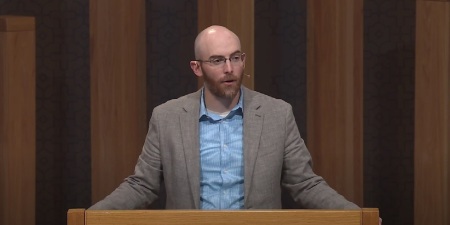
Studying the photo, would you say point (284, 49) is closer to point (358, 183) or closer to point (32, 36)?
point (358, 183)

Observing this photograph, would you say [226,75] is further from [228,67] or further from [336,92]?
[336,92]

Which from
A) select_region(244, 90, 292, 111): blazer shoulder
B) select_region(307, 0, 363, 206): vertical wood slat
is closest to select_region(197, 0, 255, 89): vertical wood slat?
select_region(307, 0, 363, 206): vertical wood slat

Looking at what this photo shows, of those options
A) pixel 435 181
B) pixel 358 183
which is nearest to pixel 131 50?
pixel 358 183

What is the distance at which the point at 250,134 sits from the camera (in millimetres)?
1566

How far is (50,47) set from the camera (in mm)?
2160

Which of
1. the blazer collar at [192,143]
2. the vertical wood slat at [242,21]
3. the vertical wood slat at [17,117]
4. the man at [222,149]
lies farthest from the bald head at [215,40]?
the vertical wood slat at [17,117]

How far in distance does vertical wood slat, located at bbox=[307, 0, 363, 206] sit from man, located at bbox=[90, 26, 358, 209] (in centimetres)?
45

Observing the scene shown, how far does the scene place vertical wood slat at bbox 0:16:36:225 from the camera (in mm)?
1917

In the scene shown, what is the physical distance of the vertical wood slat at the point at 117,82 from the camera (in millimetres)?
2010

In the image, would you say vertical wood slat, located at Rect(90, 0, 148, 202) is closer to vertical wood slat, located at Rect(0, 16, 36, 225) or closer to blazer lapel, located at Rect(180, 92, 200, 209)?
vertical wood slat, located at Rect(0, 16, 36, 225)

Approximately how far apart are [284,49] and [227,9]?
278mm

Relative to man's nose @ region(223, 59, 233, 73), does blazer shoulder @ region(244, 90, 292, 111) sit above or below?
below

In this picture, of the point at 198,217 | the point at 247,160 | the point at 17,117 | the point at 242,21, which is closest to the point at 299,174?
the point at 247,160

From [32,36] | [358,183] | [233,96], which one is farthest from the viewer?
[358,183]
